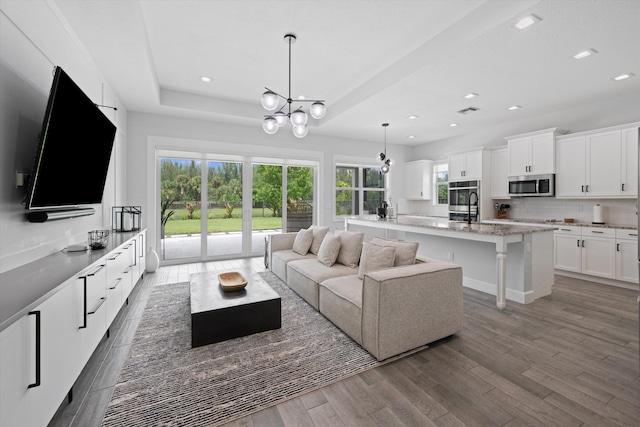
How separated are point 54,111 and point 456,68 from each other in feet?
13.1

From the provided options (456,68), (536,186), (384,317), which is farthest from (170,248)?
(536,186)

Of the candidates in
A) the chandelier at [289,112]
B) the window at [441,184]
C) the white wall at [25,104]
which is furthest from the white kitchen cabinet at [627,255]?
the white wall at [25,104]

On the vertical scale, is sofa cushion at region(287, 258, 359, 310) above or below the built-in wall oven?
below

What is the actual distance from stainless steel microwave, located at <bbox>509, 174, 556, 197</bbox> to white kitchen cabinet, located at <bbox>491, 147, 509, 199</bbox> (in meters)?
0.24

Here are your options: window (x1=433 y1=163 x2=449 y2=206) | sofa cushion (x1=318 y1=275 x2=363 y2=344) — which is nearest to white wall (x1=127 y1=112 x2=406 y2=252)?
window (x1=433 y1=163 x2=449 y2=206)

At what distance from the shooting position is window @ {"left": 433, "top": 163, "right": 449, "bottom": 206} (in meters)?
7.75

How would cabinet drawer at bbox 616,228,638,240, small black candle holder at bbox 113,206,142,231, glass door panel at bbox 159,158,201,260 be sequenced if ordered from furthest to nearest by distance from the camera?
glass door panel at bbox 159,158,201,260 < cabinet drawer at bbox 616,228,638,240 < small black candle holder at bbox 113,206,142,231

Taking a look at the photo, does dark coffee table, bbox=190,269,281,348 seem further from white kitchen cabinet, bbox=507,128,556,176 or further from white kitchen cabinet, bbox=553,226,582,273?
white kitchen cabinet, bbox=507,128,556,176

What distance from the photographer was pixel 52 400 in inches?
58.0

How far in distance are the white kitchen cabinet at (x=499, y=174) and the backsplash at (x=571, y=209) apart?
0.28m

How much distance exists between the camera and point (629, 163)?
433 cm

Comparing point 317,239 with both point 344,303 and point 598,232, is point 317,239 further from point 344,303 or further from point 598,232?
point 598,232

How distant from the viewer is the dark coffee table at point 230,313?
2455 millimetres

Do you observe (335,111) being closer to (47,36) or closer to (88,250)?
(47,36)
